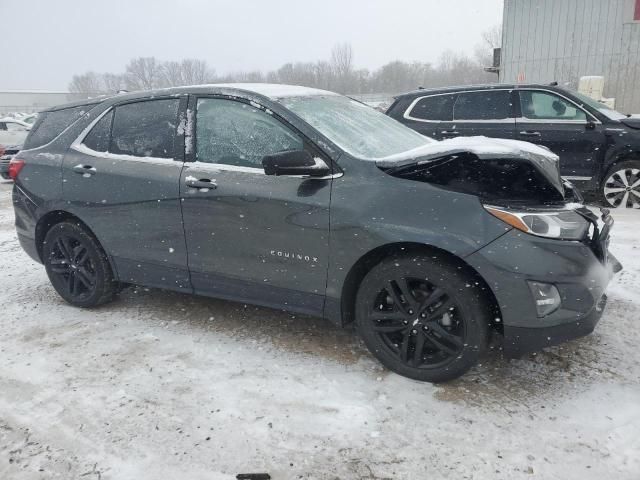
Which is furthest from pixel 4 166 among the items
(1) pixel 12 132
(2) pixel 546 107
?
(2) pixel 546 107

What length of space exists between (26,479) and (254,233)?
1.69 m

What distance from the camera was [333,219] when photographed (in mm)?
2900

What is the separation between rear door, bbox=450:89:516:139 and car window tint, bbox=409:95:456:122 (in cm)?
9

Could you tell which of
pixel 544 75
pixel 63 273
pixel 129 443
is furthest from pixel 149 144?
pixel 544 75

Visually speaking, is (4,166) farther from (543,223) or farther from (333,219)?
(543,223)

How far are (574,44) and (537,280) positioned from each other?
19.8 m

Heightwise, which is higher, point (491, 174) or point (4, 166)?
point (491, 174)

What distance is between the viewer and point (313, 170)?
2920 millimetres

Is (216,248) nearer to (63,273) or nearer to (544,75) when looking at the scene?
(63,273)

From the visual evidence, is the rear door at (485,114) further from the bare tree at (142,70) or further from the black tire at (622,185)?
the bare tree at (142,70)

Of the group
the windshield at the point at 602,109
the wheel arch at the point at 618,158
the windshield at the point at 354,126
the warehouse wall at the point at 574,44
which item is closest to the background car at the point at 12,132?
the windshield at the point at 354,126

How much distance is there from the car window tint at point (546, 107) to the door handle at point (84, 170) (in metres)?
5.71

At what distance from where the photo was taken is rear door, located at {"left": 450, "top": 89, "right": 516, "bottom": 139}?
708cm

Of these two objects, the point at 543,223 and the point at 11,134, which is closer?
the point at 543,223
